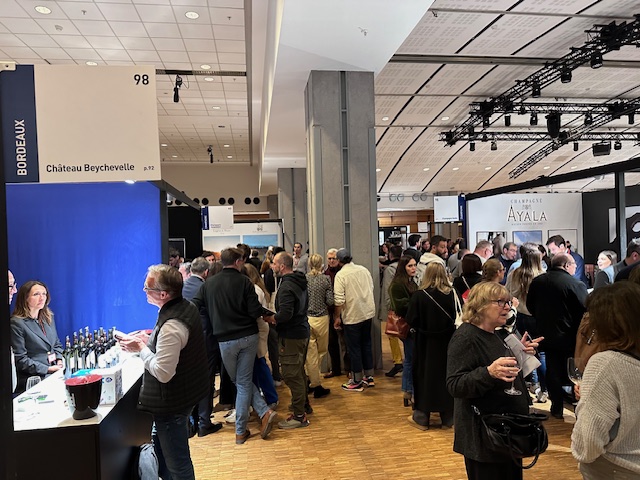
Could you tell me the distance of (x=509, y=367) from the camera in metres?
1.96

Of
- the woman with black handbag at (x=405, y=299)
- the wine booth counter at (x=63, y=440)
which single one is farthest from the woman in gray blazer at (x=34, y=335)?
the woman with black handbag at (x=405, y=299)

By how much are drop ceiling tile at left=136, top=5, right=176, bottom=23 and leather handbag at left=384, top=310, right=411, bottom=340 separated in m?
5.00

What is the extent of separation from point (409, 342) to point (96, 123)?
341cm

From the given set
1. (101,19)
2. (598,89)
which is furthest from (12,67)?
(598,89)

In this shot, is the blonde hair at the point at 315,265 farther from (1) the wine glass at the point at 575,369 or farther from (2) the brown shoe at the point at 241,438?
(1) the wine glass at the point at 575,369

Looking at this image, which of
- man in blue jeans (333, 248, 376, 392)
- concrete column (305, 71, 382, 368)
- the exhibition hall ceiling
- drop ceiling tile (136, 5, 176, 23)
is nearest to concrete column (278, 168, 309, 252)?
the exhibition hall ceiling

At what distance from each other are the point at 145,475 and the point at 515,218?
18.8 feet

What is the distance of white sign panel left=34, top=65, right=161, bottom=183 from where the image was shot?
219 cm

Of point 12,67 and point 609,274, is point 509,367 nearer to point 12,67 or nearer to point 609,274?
point 12,67

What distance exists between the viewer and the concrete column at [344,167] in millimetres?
5695

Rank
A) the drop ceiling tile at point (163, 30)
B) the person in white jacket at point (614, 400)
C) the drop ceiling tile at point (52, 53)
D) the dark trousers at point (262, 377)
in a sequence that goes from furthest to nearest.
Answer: the drop ceiling tile at point (52, 53), the drop ceiling tile at point (163, 30), the dark trousers at point (262, 377), the person in white jacket at point (614, 400)

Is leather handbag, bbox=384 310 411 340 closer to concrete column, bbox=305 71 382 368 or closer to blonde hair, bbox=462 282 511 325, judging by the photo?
concrete column, bbox=305 71 382 368

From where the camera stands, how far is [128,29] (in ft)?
22.1

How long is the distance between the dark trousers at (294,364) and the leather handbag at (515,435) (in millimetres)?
2260
